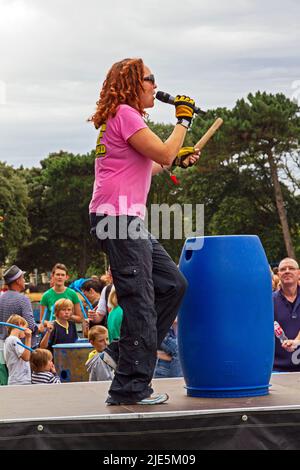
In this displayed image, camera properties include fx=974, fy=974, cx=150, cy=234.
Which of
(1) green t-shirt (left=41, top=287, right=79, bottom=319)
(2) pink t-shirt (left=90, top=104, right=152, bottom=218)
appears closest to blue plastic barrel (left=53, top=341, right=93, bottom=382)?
(1) green t-shirt (left=41, top=287, right=79, bottom=319)

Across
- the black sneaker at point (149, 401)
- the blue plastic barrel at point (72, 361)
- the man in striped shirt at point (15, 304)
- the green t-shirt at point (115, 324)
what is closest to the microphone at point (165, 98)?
the black sneaker at point (149, 401)

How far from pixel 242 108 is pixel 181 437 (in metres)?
51.5

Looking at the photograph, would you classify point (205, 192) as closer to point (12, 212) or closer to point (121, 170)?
point (12, 212)

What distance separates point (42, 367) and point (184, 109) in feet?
12.9

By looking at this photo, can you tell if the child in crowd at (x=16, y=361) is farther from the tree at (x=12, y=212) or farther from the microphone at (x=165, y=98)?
the tree at (x=12, y=212)

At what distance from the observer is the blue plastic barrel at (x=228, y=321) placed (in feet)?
19.3

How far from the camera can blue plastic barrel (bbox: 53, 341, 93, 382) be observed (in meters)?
9.91

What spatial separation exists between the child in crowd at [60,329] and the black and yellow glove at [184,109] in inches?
215

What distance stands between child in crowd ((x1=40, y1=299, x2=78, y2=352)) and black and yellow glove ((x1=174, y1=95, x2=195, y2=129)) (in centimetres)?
547

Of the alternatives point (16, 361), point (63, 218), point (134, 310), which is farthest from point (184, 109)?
Result: point (63, 218)

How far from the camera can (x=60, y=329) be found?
1100 cm

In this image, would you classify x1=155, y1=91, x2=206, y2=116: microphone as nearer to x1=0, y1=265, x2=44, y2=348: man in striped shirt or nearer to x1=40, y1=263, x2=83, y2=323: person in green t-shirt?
x1=0, y1=265, x2=44, y2=348: man in striped shirt
